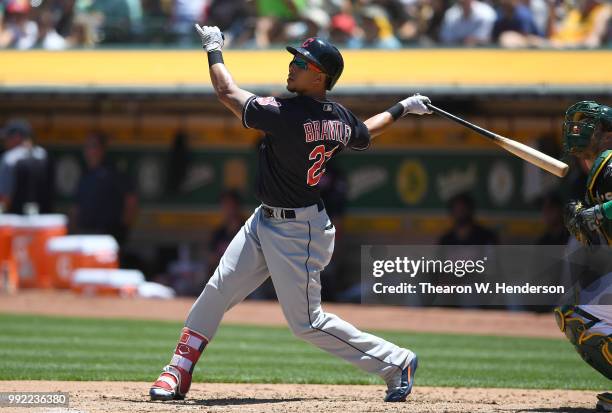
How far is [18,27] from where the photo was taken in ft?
49.1

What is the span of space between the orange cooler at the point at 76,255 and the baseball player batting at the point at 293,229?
7.16 m

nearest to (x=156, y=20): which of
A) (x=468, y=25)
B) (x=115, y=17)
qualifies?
(x=115, y=17)

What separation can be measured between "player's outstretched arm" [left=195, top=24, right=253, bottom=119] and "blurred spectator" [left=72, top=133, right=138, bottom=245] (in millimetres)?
7626

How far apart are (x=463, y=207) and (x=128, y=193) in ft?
13.2

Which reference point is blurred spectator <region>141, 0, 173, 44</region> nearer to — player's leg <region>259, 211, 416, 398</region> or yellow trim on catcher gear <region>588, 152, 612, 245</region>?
player's leg <region>259, 211, 416, 398</region>

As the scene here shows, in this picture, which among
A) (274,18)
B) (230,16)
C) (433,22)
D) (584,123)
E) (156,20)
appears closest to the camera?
(584,123)

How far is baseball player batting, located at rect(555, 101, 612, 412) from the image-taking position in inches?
209

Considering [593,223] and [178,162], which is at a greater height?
[593,223]

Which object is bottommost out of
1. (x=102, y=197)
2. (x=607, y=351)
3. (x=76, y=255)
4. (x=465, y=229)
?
(x=76, y=255)

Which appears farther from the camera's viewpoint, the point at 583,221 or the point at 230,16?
the point at 230,16

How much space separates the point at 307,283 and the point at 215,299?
485mm

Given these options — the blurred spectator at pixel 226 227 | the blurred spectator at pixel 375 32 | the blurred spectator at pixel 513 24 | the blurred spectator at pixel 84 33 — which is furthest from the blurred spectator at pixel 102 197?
the blurred spectator at pixel 513 24

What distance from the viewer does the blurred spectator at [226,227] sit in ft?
42.5

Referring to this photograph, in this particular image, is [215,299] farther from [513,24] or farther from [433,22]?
[433,22]
